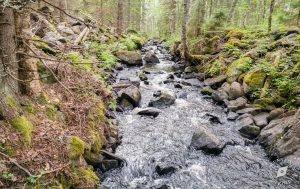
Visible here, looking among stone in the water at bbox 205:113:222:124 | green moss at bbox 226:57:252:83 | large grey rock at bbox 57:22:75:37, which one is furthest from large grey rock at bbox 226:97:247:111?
large grey rock at bbox 57:22:75:37

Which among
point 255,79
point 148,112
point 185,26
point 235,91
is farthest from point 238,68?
point 185,26

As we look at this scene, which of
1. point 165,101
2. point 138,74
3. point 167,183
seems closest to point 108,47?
point 138,74

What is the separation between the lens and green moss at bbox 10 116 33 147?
5.19m

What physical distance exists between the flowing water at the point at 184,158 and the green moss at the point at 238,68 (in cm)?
292

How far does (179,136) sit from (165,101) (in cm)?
316

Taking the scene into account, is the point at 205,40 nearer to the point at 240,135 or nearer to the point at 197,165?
the point at 240,135

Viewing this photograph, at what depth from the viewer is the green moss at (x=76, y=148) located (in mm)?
5918

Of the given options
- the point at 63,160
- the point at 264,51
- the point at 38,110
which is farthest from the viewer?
the point at 264,51

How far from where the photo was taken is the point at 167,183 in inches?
284

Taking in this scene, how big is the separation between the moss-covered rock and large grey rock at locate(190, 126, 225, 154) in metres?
4.77

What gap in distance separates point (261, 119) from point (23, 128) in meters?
8.65

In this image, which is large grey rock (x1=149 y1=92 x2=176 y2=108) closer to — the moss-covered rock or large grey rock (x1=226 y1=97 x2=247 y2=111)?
large grey rock (x1=226 y1=97 x2=247 y2=111)

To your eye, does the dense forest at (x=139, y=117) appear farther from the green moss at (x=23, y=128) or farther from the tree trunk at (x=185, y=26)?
the tree trunk at (x=185, y=26)

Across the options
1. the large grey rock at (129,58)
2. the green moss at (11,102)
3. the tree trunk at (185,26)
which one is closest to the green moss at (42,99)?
the green moss at (11,102)
